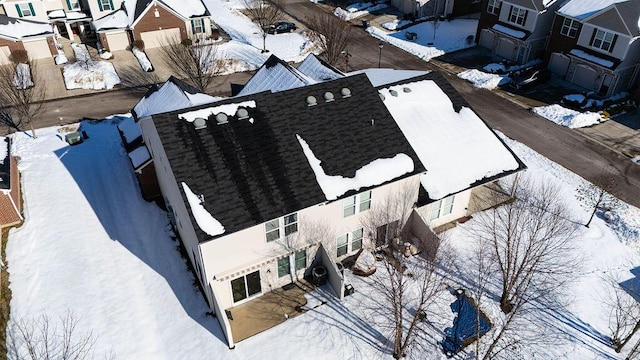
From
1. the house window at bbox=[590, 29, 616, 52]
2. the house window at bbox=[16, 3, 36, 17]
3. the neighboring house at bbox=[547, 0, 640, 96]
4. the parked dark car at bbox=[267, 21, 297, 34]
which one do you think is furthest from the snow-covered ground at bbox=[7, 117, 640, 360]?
the parked dark car at bbox=[267, 21, 297, 34]

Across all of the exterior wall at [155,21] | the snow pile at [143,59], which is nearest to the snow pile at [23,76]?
the snow pile at [143,59]

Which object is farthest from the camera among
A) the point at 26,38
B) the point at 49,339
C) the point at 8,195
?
the point at 26,38

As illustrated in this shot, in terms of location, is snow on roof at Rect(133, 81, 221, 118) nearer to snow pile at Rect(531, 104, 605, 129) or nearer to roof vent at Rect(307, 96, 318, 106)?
roof vent at Rect(307, 96, 318, 106)

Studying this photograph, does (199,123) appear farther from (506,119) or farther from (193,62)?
(506,119)

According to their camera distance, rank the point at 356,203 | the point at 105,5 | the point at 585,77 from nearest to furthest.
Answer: the point at 356,203, the point at 585,77, the point at 105,5

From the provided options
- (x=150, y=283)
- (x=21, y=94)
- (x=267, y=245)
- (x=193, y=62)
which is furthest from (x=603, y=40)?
(x=21, y=94)

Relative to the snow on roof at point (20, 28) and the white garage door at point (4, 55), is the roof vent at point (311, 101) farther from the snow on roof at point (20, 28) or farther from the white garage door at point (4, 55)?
the white garage door at point (4, 55)
